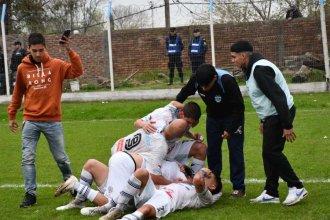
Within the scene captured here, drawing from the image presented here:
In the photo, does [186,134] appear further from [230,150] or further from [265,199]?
[265,199]

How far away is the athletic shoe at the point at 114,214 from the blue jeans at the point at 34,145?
1.47 m

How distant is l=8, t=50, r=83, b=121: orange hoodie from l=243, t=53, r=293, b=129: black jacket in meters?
2.30

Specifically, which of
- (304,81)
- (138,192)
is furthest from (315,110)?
(138,192)

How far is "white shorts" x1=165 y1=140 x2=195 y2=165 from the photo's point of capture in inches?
295

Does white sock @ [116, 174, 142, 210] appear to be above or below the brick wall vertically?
below

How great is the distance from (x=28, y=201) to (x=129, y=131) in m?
6.26

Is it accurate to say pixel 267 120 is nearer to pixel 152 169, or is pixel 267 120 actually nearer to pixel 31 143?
pixel 152 169

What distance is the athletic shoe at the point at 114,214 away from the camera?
622 cm

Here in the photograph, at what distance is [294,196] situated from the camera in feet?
22.1

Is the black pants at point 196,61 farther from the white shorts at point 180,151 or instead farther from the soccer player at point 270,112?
the soccer player at point 270,112

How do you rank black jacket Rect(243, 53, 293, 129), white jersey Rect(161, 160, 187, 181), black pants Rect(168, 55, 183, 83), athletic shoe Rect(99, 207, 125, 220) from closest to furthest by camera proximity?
athletic shoe Rect(99, 207, 125, 220)
black jacket Rect(243, 53, 293, 129)
white jersey Rect(161, 160, 187, 181)
black pants Rect(168, 55, 183, 83)

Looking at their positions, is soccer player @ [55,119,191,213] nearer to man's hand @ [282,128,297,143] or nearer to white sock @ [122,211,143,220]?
white sock @ [122,211,143,220]

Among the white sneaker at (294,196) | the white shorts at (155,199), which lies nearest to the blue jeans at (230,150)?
the white sneaker at (294,196)

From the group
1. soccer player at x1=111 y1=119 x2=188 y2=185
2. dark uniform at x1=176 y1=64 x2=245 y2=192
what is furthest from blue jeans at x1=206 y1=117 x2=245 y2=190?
soccer player at x1=111 y1=119 x2=188 y2=185
